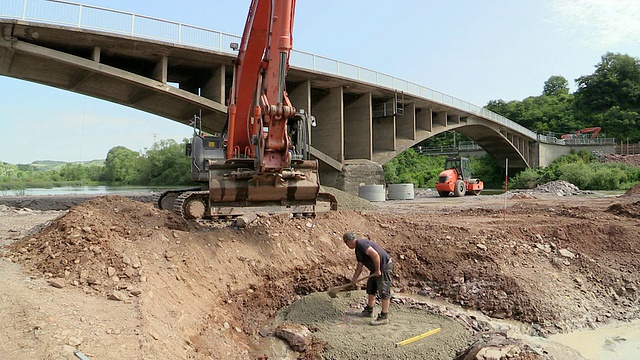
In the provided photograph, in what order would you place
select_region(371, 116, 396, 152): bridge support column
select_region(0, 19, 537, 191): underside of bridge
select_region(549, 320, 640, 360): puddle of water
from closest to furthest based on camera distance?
select_region(549, 320, 640, 360): puddle of water → select_region(0, 19, 537, 191): underside of bridge → select_region(371, 116, 396, 152): bridge support column

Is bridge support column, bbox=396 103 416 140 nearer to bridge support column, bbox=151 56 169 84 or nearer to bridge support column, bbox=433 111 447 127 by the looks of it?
bridge support column, bbox=433 111 447 127

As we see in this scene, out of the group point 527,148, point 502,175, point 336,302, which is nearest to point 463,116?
point 527,148

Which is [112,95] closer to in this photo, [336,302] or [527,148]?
[336,302]

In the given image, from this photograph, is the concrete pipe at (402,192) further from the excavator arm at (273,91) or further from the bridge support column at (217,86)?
the excavator arm at (273,91)

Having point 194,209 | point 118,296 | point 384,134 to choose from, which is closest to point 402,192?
point 384,134

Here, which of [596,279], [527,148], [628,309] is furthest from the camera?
[527,148]

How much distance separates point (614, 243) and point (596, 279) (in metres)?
1.89

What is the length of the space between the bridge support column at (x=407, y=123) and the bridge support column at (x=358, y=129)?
188 inches

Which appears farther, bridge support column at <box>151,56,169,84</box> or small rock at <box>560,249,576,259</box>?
bridge support column at <box>151,56,169,84</box>

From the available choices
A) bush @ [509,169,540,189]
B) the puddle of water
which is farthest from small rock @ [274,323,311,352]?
bush @ [509,169,540,189]

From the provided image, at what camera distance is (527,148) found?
166 feet

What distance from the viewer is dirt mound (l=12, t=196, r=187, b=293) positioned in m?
4.79

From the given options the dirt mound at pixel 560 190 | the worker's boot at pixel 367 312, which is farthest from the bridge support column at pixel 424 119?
the worker's boot at pixel 367 312

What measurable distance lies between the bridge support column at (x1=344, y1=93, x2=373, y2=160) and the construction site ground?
16.8 meters
